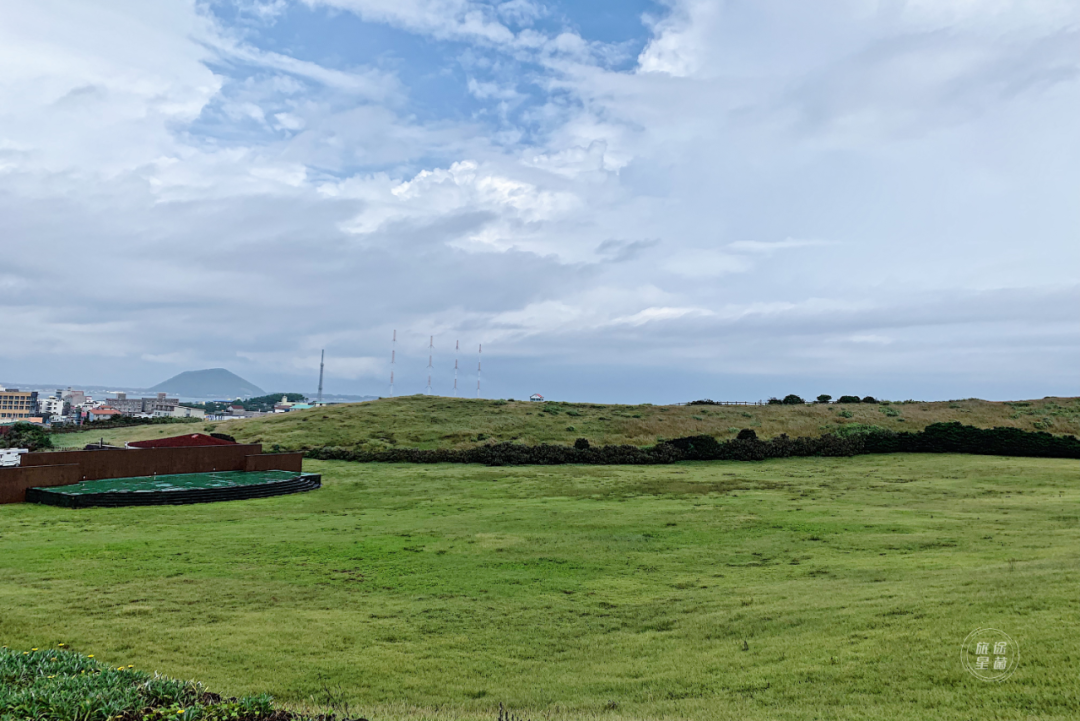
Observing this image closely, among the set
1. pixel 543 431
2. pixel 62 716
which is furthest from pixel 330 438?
pixel 62 716

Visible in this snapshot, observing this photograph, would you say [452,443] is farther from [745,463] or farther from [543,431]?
[745,463]

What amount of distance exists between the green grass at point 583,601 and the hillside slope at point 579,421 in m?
21.8

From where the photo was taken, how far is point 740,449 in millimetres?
35562

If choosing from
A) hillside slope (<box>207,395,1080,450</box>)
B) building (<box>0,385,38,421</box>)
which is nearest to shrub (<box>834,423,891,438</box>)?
hillside slope (<box>207,395,1080,450</box>)

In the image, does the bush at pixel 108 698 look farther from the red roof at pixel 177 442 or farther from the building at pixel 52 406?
the building at pixel 52 406

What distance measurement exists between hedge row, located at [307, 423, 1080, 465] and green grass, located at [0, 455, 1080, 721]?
1327 cm

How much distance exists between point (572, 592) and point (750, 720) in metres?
5.90

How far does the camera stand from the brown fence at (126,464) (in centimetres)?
2250

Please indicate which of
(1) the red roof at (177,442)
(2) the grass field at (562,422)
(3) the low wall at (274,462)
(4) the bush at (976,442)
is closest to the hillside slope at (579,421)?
(2) the grass field at (562,422)

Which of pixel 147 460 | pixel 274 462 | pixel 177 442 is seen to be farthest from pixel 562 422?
pixel 147 460

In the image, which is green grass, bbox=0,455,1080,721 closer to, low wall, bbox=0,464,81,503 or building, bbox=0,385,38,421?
low wall, bbox=0,464,81,503

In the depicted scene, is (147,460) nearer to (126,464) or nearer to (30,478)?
(126,464)

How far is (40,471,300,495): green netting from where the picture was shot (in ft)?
76.3

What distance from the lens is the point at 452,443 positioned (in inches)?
1697
